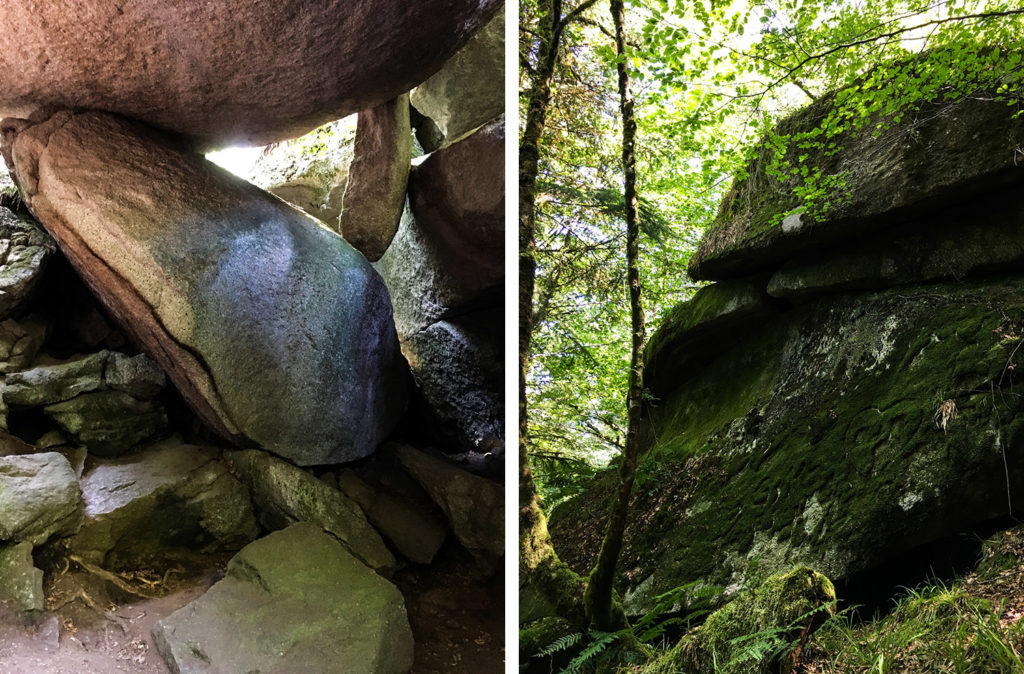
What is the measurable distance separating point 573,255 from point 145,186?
12.0 ft

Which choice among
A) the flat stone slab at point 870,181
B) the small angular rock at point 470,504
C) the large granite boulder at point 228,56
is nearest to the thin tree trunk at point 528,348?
the flat stone slab at point 870,181

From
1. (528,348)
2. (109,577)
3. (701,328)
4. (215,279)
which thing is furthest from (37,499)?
(701,328)

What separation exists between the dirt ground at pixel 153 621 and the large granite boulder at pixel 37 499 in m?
0.32

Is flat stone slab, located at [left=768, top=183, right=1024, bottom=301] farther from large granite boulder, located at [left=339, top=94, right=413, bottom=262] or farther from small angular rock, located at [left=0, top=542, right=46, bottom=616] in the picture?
small angular rock, located at [left=0, top=542, right=46, bottom=616]

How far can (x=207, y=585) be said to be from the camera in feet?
16.3

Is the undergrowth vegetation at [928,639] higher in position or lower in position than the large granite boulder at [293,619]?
higher

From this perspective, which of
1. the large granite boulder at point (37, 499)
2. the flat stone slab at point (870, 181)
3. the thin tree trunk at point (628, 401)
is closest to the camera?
the flat stone slab at point (870, 181)

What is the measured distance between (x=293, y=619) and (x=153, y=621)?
1083 mm

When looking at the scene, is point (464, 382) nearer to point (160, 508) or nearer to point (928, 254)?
point (160, 508)

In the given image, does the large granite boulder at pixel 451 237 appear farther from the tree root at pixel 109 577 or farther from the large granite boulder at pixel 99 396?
the tree root at pixel 109 577

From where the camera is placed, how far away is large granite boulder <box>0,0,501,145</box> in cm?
408

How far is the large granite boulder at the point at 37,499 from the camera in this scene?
4.47 meters

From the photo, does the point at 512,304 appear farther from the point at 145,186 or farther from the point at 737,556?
the point at 145,186

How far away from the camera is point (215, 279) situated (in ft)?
16.0
